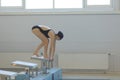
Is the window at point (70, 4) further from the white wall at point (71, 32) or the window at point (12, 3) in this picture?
the window at point (12, 3)

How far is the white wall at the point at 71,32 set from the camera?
5.97 metres

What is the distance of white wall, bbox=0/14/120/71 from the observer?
5.97m

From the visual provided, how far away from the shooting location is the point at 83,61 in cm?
591

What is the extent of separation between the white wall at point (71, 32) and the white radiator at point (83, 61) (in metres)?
0.16

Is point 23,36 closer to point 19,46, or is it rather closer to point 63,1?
point 19,46

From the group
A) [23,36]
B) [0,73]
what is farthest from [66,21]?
[0,73]

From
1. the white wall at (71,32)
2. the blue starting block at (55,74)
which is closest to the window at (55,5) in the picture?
the white wall at (71,32)

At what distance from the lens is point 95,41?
6008 mm

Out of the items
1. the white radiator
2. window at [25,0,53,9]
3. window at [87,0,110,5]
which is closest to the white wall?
the white radiator

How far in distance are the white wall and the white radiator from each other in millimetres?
155

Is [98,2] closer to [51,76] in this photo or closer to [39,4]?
[39,4]

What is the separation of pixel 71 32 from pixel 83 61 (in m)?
0.68

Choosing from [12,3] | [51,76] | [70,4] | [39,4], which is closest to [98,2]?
[70,4]

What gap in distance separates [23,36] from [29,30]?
0.19 metres
